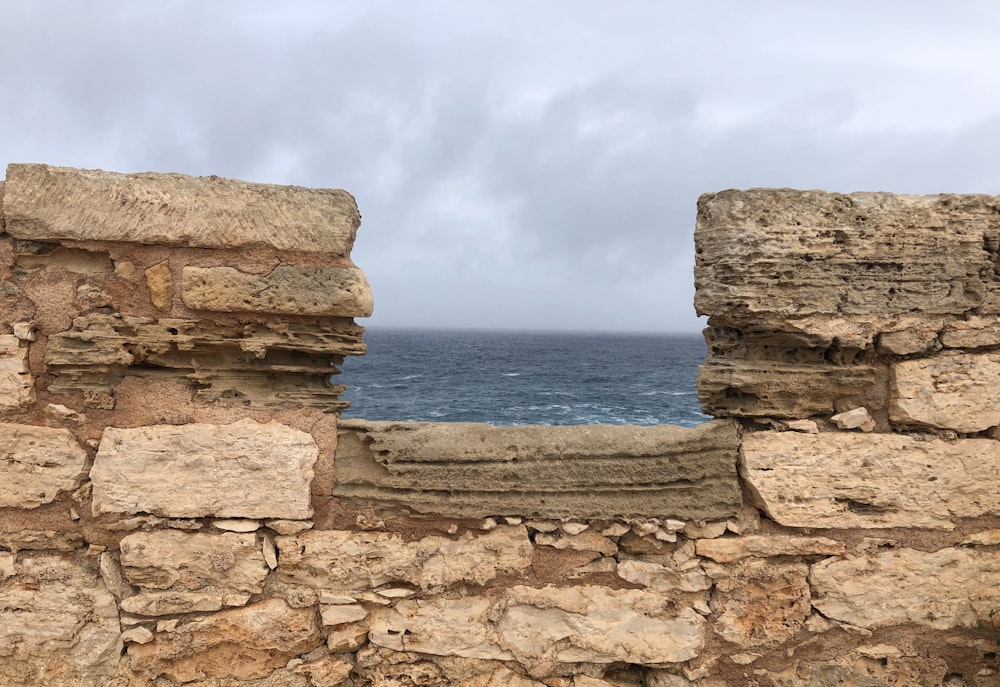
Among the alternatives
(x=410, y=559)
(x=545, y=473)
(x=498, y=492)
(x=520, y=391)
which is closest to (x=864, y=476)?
(x=545, y=473)

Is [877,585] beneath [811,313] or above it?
beneath

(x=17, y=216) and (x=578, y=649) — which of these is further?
(x=578, y=649)

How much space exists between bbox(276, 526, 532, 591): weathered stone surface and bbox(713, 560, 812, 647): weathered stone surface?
770 mm

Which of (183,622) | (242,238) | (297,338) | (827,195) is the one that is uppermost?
(827,195)

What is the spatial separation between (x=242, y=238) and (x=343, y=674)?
1.65m

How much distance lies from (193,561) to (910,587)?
8.78ft

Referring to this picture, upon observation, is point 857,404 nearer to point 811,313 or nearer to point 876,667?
point 811,313

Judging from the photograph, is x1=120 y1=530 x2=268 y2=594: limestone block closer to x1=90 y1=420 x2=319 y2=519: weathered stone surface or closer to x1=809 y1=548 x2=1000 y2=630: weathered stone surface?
x1=90 y1=420 x2=319 y2=519: weathered stone surface

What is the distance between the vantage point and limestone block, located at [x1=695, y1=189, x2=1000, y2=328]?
2400mm

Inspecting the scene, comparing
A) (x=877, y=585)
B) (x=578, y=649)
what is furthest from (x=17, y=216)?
(x=877, y=585)

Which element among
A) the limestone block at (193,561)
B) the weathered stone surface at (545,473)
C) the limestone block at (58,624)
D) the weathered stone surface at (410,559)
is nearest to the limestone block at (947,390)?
the weathered stone surface at (545,473)

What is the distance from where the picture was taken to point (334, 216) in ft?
7.99

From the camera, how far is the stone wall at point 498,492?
2.38 m

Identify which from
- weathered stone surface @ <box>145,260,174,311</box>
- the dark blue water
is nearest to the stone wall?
weathered stone surface @ <box>145,260,174,311</box>
